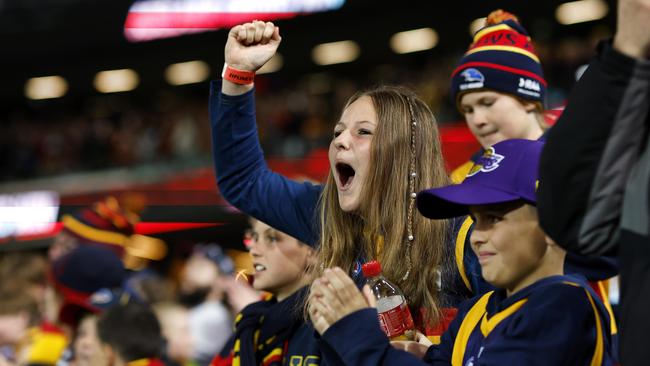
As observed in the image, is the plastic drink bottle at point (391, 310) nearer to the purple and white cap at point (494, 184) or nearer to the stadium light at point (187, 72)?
the purple and white cap at point (494, 184)

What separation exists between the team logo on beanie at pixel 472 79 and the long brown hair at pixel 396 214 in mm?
775

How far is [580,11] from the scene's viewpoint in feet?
62.5

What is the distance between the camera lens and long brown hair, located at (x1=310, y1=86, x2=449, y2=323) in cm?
281

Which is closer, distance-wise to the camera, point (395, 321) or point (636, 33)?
point (636, 33)

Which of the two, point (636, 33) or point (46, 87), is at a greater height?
point (636, 33)

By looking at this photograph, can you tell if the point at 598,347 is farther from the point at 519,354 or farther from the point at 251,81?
the point at 251,81

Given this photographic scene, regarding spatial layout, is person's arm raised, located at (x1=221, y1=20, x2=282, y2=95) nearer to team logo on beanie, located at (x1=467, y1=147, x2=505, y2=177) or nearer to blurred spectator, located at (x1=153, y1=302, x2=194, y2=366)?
team logo on beanie, located at (x1=467, y1=147, x2=505, y2=177)

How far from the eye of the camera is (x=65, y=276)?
467cm

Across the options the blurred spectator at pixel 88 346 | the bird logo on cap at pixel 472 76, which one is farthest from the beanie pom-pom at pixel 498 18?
the blurred spectator at pixel 88 346

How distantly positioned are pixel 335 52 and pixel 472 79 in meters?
20.0

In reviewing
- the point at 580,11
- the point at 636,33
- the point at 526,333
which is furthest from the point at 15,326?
the point at 580,11

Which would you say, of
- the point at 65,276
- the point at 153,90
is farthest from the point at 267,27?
the point at 153,90

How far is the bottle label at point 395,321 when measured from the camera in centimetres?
258

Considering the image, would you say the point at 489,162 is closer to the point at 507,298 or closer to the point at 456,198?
the point at 456,198
